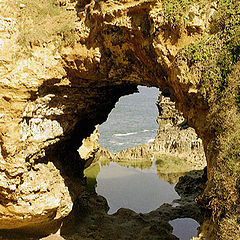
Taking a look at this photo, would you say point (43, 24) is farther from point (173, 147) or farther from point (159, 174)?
point (173, 147)

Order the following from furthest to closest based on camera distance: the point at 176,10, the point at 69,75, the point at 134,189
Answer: the point at 134,189 < the point at 69,75 < the point at 176,10

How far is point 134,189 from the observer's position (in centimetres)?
2147

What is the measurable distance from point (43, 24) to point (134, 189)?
15.3 meters

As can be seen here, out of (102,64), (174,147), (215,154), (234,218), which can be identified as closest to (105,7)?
A: (102,64)

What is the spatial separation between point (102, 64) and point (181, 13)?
154 inches

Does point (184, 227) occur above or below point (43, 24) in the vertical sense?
below

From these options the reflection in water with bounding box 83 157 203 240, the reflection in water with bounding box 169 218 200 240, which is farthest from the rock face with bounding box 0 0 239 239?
the reflection in water with bounding box 169 218 200 240

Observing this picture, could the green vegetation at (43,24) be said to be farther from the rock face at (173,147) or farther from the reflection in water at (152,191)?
the rock face at (173,147)

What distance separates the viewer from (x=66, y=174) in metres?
14.4

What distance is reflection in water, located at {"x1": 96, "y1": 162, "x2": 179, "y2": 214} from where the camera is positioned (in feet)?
62.6

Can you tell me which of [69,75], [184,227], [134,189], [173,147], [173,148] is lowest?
[134,189]

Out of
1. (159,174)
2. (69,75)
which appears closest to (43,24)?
(69,75)

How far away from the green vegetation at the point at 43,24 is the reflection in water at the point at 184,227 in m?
12.4

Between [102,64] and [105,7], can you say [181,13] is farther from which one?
[102,64]
